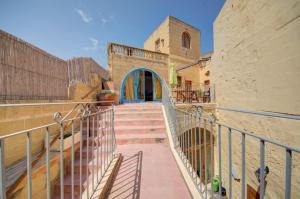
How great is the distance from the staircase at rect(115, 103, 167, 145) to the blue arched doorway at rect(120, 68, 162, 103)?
144 inches

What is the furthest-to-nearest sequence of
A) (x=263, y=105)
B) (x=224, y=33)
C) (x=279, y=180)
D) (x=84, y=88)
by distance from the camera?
(x=84, y=88), (x=224, y=33), (x=263, y=105), (x=279, y=180)

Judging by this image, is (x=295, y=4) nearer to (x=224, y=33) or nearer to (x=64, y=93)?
(x=224, y=33)

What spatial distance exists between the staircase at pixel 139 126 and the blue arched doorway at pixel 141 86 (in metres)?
3.66

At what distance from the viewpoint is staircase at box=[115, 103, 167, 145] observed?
3.96 m

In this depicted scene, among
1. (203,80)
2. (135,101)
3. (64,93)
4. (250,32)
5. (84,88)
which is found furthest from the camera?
(203,80)

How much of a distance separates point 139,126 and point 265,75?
3.93 meters

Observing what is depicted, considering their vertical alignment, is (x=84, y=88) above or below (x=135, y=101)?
above

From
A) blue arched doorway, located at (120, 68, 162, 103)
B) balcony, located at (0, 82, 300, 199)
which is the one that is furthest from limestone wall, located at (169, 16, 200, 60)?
balcony, located at (0, 82, 300, 199)

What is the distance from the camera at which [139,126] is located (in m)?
4.65

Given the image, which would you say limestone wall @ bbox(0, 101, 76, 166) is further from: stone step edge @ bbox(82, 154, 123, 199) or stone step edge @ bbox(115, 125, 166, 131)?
stone step edge @ bbox(82, 154, 123, 199)

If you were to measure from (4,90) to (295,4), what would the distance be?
6562 mm

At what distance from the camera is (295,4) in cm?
256

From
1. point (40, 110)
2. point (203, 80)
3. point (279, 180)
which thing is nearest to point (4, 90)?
point (40, 110)

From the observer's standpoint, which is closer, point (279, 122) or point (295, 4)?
point (295, 4)
